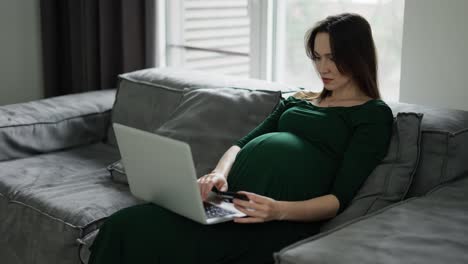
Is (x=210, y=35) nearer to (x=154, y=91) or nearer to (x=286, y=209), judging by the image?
(x=154, y=91)

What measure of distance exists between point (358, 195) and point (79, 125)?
1.51m

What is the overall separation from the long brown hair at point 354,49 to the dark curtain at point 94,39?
5.41ft

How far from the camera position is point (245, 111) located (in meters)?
2.51

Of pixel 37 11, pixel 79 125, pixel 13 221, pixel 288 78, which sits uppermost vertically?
pixel 37 11

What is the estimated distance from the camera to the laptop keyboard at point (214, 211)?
6.21ft

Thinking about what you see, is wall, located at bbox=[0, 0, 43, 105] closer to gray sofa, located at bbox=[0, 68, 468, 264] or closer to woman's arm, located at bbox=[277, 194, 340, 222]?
gray sofa, located at bbox=[0, 68, 468, 264]

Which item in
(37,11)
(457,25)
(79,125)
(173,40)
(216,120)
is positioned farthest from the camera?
(37,11)

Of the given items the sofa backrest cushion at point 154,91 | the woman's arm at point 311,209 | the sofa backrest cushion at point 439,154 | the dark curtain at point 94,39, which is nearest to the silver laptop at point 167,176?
the woman's arm at point 311,209

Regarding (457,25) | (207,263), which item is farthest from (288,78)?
(207,263)

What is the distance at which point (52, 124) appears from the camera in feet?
9.81

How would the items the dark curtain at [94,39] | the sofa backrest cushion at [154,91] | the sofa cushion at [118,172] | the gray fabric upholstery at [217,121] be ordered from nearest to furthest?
the gray fabric upholstery at [217,121] → the sofa cushion at [118,172] → the sofa backrest cushion at [154,91] → the dark curtain at [94,39]

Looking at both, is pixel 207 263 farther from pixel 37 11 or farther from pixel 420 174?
pixel 37 11

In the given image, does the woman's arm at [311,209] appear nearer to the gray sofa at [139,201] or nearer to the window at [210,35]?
the gray sofa at [139,201]

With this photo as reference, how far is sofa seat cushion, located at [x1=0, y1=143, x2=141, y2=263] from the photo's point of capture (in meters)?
2.30
